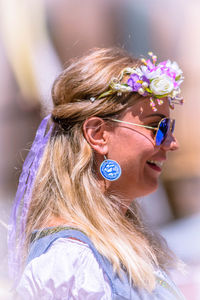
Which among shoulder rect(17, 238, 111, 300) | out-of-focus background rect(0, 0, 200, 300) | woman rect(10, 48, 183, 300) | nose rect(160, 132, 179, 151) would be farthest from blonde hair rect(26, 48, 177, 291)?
out-of-focus background rect(0, 0, 200, 300)

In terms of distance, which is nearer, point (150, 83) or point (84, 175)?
point (84, 175)

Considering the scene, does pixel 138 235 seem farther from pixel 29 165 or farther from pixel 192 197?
pixel 192 197

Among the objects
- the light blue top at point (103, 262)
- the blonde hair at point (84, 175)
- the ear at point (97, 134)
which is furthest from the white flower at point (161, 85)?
the light blue top at point (103, 262)

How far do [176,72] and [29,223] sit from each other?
0.97m

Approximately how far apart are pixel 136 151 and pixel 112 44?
2.56 metres

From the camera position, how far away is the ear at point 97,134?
1.82m

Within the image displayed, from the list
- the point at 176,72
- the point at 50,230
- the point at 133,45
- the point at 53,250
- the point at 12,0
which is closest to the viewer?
the point at 53,250

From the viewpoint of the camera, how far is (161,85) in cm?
191

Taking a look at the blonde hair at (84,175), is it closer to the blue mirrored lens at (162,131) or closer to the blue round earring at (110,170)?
the blue round earring at (110,170)

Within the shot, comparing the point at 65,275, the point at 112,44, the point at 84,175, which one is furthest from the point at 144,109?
the point at 112,44

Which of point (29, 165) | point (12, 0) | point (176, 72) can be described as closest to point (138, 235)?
point (29, 165)

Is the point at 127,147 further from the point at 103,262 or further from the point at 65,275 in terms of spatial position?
the point at 65,275

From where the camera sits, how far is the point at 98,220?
167 cm

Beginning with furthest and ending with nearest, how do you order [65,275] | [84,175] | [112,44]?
[112,44], [84,175], [65,275]
